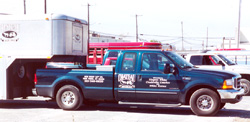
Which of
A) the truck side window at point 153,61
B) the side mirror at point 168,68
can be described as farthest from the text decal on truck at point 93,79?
the side mirror at point 168,68

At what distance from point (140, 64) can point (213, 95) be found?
228 centimetres

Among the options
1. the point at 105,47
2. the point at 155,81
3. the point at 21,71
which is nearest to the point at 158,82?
the point at 155,81

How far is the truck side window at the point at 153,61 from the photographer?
418 inches

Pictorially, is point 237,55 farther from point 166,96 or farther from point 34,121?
point 34,121

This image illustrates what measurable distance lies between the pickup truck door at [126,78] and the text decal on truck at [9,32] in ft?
12.0

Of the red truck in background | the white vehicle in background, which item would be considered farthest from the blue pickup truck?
the red truck in background

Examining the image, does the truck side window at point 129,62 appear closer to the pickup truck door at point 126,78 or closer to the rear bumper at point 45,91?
the pickup truck door at point 126,78

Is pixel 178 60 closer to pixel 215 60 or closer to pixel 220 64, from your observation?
pixel 220 64

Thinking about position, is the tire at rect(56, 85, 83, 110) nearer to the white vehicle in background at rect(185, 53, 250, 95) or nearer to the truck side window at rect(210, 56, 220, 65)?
the white vehicle in background at rect(185, 53, 250, 95)

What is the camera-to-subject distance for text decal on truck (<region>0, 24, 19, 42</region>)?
11852 mm

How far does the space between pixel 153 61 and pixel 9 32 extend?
4.87 metres

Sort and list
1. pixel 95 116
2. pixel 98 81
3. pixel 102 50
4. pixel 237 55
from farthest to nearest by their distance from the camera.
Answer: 1. pixel 102 50
2. pixel 237 55
3. pixel 98 81
4. pixel 95 116

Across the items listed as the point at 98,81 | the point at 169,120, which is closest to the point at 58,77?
the point at 98,81

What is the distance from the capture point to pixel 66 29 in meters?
11.7
